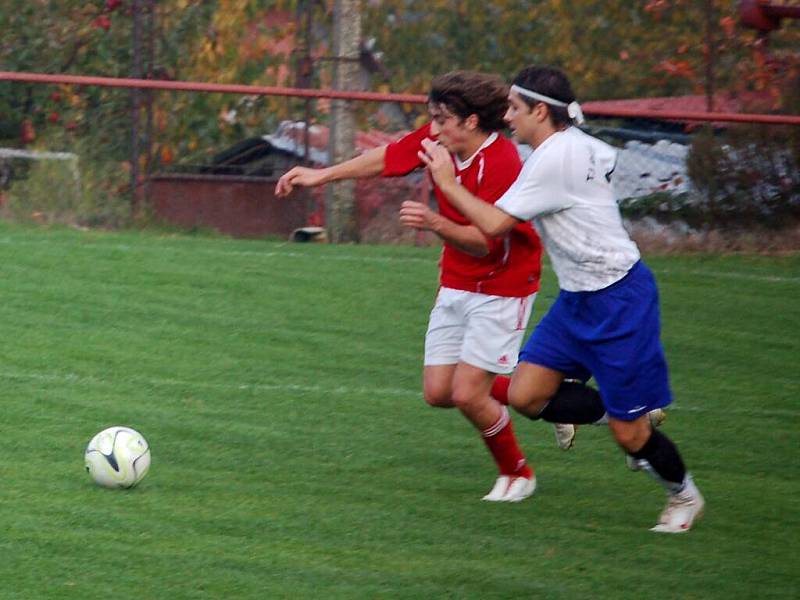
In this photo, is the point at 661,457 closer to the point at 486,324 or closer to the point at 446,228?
the point at 486,324

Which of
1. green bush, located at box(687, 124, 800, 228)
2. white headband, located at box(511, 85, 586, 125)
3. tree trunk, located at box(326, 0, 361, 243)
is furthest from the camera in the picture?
tree trunk, located at box(326, 0, 361, 243)

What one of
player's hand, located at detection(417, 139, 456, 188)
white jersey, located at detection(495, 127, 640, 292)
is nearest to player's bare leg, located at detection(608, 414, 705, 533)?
white jersey, located at detection(495, 127, 640, 292)

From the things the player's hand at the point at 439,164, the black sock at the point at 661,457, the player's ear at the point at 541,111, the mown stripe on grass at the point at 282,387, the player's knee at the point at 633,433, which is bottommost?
the mown stripe on grass at the point at 282,387

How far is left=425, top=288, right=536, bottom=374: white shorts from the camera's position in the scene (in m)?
5.63

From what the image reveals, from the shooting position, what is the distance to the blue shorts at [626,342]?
5.13m

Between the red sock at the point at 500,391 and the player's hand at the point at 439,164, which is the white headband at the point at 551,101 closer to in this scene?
the player's hand at the point at 439,164

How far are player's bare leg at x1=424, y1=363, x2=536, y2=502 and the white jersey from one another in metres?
0.64

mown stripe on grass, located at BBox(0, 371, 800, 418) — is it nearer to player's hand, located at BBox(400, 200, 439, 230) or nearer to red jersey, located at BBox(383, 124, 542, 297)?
red jersey, located at BBox(383, 124, 542, 297)

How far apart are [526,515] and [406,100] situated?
A: 7.33 meters

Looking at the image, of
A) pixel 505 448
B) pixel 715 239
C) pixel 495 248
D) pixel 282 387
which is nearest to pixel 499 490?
pixel 505 448

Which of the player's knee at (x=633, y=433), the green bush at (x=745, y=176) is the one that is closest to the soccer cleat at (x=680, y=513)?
the player's knee at (x=633, y=433)

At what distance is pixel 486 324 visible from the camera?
5617 mm

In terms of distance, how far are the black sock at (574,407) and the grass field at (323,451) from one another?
14.9 inches

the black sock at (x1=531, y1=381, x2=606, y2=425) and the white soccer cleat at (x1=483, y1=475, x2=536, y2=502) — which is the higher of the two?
the black sock at (x1=531, y1=381, x2=606, y2=425)
